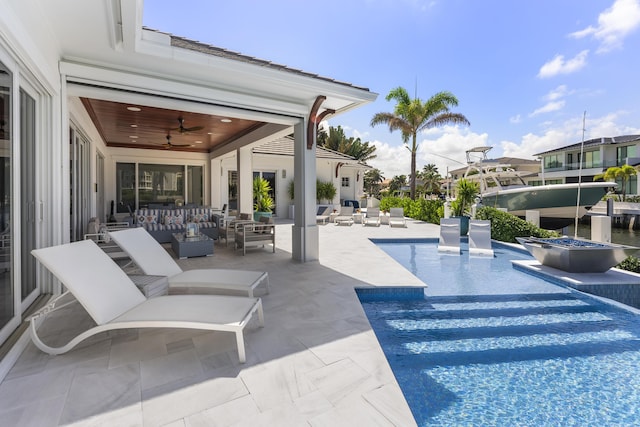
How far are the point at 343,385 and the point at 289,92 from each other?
209 inches

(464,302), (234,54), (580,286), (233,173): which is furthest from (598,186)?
(233,173)

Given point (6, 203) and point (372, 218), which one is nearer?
point (6, 203)

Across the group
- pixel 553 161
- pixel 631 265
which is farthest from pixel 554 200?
pixel 553 161

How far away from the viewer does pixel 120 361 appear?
2.88 metres

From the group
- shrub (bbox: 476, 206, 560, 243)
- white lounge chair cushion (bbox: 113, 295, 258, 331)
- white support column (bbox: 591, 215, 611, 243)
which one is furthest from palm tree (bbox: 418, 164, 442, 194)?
white lounge chair cushion (bbox: 113, 295, 258, 331)

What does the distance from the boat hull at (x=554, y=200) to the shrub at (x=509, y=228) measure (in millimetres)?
4188

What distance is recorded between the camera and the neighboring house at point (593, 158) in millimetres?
32281

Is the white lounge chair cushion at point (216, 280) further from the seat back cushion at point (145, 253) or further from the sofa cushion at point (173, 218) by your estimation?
the sofa cushion at point (173, 218)

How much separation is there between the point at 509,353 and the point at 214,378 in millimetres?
3177

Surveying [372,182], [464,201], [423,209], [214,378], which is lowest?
[214,378]

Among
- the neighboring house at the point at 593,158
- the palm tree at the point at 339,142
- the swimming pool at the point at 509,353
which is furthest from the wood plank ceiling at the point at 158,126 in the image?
the neighboring house at the point at 593,158

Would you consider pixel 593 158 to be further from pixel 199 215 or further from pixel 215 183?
pixel 199 215

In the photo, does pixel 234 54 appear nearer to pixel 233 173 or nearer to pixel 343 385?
pixel 343 385

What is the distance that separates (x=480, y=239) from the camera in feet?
30.6
